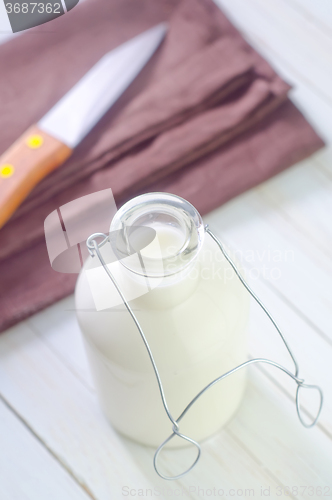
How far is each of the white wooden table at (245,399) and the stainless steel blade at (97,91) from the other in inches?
7.2

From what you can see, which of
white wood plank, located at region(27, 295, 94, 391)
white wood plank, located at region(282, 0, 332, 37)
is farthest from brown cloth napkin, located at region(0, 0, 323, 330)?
white wood plank, located at region(282, 0, 332, 37)

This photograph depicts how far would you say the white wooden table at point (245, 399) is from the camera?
1.48 feet

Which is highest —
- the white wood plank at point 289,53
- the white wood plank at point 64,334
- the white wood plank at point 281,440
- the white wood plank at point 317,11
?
the white wood plank at point 317,11

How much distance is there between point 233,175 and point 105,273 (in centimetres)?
29

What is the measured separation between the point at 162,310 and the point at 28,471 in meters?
0.25

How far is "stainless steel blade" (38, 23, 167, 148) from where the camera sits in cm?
55

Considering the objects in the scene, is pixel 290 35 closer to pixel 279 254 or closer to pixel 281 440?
pixel 279 254

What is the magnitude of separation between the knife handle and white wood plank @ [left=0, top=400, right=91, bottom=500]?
0.21m

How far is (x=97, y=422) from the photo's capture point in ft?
1.59

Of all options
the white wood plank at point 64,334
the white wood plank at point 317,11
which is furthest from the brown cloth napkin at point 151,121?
the white wood plank at point 317,11

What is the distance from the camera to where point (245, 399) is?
1.60ft

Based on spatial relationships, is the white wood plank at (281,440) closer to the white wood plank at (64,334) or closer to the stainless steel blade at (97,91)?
the white wood plank at (64,334)

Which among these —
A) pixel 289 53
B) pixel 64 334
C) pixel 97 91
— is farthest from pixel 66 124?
pixel 289 53

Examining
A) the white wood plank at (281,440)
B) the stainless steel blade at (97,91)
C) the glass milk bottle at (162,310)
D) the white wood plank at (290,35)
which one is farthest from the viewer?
the white wood plank at (290,35)
